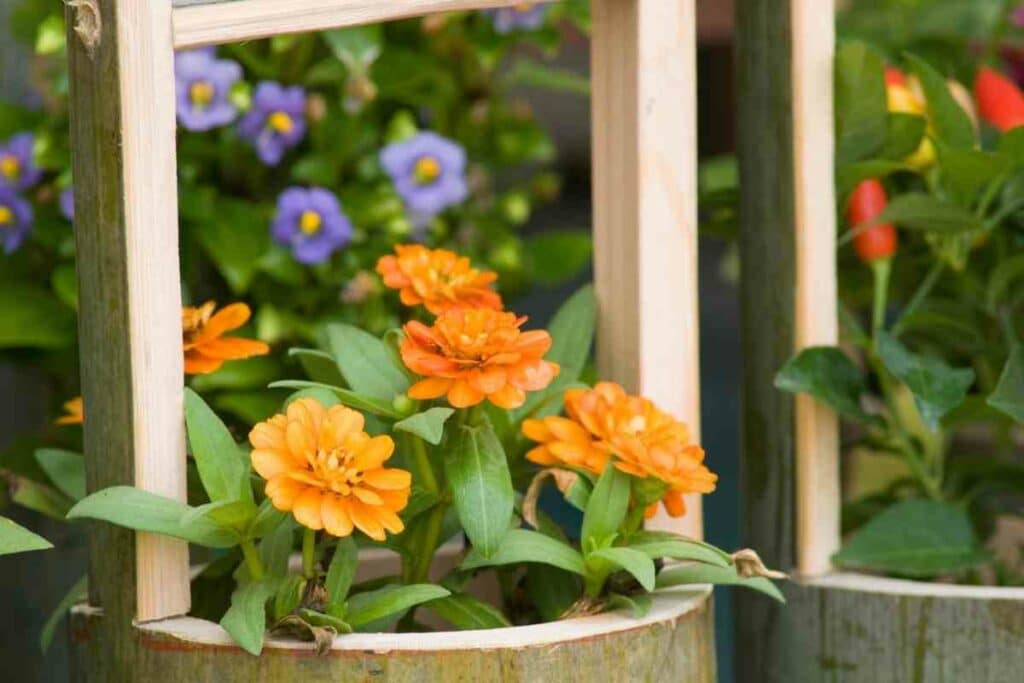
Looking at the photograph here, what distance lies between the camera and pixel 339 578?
33.8 inches

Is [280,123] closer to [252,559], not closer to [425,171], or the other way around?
[425,171]

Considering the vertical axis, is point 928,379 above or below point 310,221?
below

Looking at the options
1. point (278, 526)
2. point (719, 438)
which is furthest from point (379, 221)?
point (719, 438)

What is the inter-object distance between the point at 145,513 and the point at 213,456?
5 centimetres

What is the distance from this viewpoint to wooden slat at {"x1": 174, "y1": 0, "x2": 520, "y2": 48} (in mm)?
867

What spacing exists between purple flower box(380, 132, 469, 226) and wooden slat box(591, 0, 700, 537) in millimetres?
379

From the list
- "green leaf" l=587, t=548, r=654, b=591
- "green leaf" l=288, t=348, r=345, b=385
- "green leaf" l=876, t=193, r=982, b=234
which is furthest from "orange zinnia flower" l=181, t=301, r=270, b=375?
"green leaf" l=876, t=193, r=982, b=234

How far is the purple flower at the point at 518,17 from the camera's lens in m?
1.46

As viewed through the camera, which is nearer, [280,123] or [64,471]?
[64,471]

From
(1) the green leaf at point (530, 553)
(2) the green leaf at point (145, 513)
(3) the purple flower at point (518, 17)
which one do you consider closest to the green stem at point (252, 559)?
(2) the green leaf at point (145, 513)

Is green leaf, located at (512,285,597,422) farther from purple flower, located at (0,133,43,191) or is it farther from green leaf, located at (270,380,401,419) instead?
purple flower, located at (0,133,43,191)

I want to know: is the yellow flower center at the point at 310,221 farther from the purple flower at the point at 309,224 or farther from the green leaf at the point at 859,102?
the green leaf at the point at 859,102

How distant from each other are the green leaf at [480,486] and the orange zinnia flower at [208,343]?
159mm

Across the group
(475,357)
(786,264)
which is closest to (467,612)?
(475,357)
